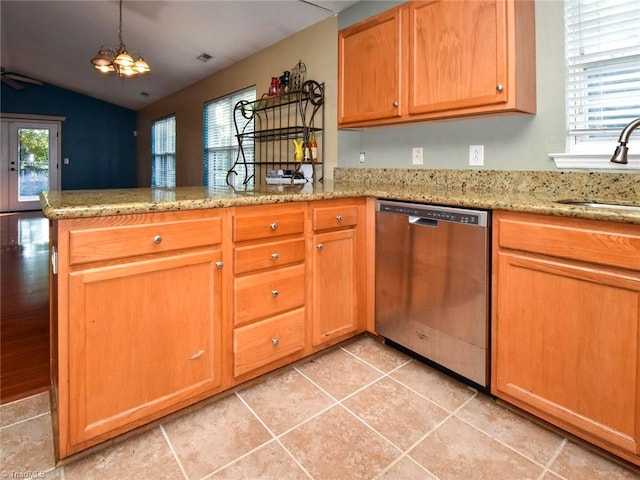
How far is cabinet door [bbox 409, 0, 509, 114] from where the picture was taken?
1.80 m

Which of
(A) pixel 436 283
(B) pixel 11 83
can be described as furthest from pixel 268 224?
(B) pixel 11 83

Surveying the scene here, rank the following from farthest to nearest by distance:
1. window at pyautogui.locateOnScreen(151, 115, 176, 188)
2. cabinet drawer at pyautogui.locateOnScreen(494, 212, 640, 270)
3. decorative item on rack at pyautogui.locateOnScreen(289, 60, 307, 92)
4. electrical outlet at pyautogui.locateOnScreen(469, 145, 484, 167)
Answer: window at pyautogui.locateOnScreen(151, 115, 176, 188) → decorative item on rack at pyautogui.locateOnScreen(289, 60, 307, 92) → electrical outlet at pyautogui.locateOnScreen(469, 145, 484, 167) → cabinet drawer at pyautogui.locateOnScreen(494, 212, 640, 270)

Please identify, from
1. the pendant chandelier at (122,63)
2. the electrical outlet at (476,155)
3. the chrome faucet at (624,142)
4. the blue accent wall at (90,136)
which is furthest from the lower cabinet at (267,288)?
the blue accent wall at (90,136)

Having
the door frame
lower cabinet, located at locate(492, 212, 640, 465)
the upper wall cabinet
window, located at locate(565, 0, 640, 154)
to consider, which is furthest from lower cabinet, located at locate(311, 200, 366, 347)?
the door frame

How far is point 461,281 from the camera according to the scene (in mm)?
1711

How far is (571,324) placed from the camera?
1380mm

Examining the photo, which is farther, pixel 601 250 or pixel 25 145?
pixel 25 145

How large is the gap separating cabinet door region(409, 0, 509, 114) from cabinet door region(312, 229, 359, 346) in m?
0.84

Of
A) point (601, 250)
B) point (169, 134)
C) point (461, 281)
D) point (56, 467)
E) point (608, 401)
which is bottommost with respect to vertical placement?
point (56, 467)

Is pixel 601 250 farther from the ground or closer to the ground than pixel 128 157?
closer to the ground

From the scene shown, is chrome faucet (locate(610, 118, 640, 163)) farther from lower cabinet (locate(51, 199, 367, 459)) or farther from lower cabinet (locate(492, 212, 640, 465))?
A: lower cabinet (locate(51, 199, 367, 459))

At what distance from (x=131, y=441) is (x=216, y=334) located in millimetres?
473

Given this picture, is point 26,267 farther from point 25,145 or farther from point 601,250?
point 25,145

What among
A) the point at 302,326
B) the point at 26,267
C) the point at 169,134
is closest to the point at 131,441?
the point at 302,326
